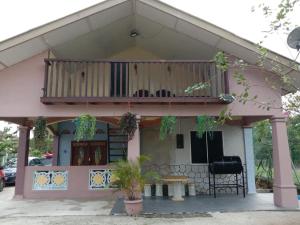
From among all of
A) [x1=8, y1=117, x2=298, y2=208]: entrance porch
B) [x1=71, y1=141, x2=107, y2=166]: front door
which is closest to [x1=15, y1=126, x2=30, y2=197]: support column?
[x1=8, y1=117, x2=298, y2=208]: entrance porch

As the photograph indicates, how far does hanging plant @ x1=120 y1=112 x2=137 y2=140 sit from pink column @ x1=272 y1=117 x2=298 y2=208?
3899mm

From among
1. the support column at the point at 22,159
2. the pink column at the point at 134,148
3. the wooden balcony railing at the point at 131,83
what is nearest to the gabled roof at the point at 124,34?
the wooden balcony railing at the point at 131,83

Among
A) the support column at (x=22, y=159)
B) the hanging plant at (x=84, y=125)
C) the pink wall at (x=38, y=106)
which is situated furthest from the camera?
the support column at (x=22, y=159)

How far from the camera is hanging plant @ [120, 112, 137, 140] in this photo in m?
7.94

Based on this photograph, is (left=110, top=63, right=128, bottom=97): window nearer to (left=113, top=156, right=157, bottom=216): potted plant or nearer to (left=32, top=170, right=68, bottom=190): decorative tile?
(left=113, top=156, right=157, bottom=216): potted plant

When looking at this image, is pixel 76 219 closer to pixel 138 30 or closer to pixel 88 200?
pixel 88 200

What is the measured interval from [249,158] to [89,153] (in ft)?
21.2

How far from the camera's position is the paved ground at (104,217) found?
21.1 feet

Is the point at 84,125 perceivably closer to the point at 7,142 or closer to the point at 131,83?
the point at 131,83

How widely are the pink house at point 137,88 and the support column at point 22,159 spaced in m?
0.03

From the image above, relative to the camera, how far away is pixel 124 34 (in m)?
10.2

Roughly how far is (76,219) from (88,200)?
2782mm

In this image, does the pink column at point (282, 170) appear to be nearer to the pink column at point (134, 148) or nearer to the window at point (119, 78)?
the pink column at point (134, 148)

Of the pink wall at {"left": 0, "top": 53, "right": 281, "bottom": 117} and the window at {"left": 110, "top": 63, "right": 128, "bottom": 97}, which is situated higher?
the window at {"left": 110, "top": 63, "right": 128, "bottom": 97}
